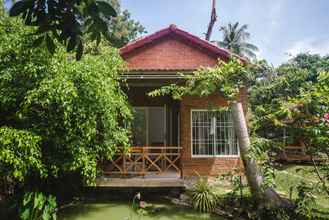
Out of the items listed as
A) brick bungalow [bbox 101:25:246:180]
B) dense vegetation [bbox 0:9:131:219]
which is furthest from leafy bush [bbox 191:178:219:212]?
dense vegetation [bbox 0:9:131:219]

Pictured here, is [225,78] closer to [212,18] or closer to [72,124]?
[72,124]

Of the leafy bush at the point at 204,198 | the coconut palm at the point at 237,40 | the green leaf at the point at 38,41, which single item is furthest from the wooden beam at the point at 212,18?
the green leaf at the point at 38,41

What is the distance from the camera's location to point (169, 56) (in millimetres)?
13484

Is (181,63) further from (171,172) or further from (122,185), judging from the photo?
(122,185)

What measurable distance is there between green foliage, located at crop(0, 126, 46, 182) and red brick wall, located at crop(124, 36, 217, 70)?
25.2ft

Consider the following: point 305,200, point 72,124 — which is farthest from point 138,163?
point 305,200

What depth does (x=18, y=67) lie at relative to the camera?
6.60 meters

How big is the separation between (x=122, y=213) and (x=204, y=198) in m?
2.11

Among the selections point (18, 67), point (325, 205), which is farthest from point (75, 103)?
point (325, 205)

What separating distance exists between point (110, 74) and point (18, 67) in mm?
2340

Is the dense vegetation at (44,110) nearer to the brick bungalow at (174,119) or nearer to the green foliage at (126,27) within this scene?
the brick bungalow at (174,119)

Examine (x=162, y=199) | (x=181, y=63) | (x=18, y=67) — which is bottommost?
(x=162, y=199)

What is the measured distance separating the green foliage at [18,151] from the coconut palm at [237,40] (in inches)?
1099

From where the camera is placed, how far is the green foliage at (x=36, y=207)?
259 inches
